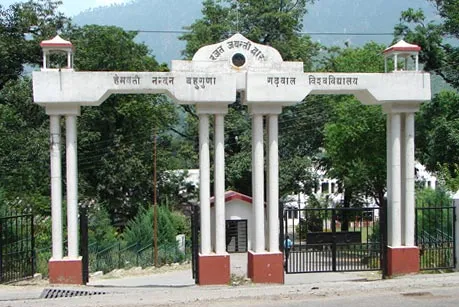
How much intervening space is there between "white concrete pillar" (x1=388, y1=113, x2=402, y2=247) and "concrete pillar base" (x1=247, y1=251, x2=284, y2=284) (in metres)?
2.48

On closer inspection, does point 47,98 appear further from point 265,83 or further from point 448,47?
point 448,47

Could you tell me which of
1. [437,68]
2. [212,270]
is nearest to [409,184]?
[212,270]

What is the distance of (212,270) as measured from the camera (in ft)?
39.1

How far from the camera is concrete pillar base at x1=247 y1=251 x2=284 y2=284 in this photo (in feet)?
39.5

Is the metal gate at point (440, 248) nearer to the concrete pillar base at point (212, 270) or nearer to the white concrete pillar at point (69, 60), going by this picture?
the concrete pillar base at point (212, 270)

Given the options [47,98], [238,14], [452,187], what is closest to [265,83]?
[47,98]

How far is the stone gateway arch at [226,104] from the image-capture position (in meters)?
11.8

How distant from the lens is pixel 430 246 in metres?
13.5

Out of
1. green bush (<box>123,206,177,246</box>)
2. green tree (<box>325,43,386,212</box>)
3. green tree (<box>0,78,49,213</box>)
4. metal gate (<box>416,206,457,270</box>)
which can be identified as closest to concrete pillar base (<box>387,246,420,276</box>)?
metal gate (<box>416,206,457,270</box>)

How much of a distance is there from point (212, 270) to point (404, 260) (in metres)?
3.99

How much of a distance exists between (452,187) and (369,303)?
402 inches

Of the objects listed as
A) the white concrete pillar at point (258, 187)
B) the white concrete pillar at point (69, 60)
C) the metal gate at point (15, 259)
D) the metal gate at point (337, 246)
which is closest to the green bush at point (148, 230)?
the metal gate at point (15, 259)

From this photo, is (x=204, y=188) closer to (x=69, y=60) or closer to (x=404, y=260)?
(x=69, y=60)

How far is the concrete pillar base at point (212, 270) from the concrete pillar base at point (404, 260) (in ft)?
11.4
